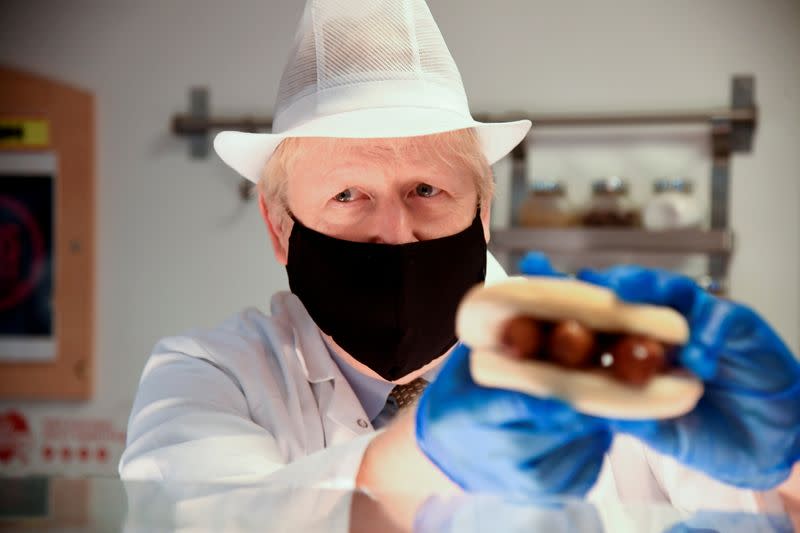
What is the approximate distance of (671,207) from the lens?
1.60 metres

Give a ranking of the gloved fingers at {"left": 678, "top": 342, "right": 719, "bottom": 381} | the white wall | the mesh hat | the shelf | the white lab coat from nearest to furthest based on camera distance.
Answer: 1. the gloved fingers at {"left": 678, "top": 342, "right": 719, "bottom": 381}
2. the white lab coat
3. the mesh hat
4. the shelf
5. the white wall

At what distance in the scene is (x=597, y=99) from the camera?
1811 mm

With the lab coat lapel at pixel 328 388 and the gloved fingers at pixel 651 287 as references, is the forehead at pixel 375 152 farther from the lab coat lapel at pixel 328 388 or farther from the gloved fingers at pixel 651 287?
the gloved fingers at pixel 651 287

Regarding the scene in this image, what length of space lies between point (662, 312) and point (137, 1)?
1.91m

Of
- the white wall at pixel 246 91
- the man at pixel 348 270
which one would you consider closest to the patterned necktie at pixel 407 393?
the man at pixel 348 270

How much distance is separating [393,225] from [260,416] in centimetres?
22

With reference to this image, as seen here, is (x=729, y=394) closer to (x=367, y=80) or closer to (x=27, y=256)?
(x=367, y=80)

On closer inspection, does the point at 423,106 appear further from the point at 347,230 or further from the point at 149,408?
the point at 149,408

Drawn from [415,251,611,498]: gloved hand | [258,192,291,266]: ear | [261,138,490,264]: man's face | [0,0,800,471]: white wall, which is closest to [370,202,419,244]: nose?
[261,138,490,264]: man's face

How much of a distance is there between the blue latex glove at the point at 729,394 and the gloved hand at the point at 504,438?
25mm

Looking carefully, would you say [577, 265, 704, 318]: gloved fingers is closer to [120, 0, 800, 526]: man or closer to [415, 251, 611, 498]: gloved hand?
[415, 251, 611, 498]: gloved hand

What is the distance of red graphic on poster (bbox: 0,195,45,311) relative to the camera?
2045mm

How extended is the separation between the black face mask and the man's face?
0.05 feet

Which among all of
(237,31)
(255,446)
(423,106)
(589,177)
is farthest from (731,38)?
(255,446)
